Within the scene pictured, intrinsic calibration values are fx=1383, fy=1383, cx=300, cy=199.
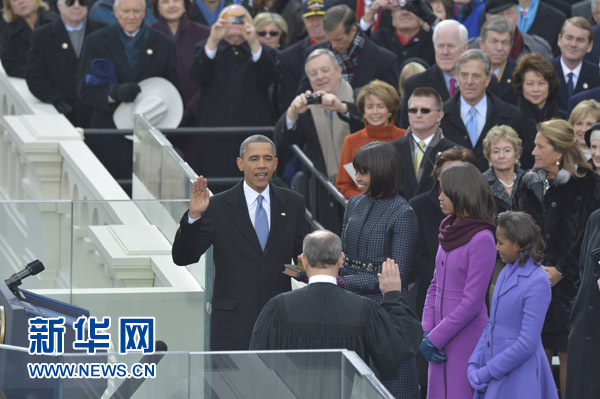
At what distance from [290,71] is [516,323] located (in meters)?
5.23

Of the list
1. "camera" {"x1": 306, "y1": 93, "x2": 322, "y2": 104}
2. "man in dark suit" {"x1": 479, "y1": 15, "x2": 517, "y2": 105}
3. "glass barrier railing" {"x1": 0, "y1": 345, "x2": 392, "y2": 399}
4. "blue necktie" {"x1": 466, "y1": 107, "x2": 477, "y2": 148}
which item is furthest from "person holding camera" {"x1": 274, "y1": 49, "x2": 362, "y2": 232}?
"glass barrier railing" {"x1": 0, "y1": 345, "x2": 392, "y2": 399}

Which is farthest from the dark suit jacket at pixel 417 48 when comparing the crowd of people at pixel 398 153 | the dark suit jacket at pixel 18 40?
the dark suit jacket at pixel 18 40

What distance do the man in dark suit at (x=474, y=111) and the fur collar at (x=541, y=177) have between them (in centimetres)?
133

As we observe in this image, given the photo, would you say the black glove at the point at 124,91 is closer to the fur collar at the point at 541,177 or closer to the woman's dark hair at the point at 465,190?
the fur collar at the point at 541,177

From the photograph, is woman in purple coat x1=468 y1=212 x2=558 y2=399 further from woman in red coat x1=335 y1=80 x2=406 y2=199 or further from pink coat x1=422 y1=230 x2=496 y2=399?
woman in red coat x1=335 y1=80 x2=406 y2=199

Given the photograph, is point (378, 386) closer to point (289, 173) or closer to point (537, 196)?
point (537, 196)

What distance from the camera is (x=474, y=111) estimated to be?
9.99 m

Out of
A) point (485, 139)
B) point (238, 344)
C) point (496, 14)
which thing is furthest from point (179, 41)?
point (238, 344)

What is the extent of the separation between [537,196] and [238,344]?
6.92 ft

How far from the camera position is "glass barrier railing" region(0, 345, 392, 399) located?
576 cm

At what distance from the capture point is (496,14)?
40.4ft

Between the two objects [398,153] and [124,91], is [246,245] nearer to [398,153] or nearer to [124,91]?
[398,153]

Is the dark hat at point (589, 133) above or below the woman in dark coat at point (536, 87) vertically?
below

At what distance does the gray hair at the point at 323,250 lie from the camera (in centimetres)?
636
